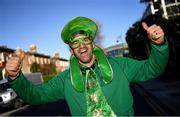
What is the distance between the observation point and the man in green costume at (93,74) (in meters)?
3.14

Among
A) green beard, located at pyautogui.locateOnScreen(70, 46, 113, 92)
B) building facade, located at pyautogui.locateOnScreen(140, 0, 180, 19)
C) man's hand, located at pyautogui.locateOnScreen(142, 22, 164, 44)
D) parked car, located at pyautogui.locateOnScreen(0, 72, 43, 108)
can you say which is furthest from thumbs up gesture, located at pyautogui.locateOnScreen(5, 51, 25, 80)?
building facade, located at pyautogui.locateOnScreen(140, 0, 180, 19)

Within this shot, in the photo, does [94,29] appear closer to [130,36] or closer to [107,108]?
[107,108]

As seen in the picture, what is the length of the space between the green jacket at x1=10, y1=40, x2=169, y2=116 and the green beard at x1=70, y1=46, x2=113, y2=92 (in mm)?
40

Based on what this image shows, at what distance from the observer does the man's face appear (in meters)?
3.20

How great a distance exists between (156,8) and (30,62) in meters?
31.0

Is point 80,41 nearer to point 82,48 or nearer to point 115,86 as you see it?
point 82,48

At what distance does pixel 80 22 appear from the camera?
3.29 metres

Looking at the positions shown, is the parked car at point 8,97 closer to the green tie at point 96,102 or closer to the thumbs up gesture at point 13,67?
the thumbs up gesture at point 13,67

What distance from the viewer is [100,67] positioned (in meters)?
3.26

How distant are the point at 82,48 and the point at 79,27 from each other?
0.21 m

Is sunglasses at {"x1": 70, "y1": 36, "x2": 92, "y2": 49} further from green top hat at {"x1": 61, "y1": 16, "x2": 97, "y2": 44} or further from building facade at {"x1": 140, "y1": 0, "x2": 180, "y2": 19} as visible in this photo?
building facade at {"x1": 140, "y1": 0, "x2": 180, "y2": 19}

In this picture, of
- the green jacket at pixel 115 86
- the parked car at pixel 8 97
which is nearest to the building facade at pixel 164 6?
the parked car at pixel 8 97

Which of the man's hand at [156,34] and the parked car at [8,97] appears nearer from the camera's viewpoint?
the man's hand at [156,34]

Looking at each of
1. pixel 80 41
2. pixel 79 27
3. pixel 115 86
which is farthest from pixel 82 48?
pixel 115 86
